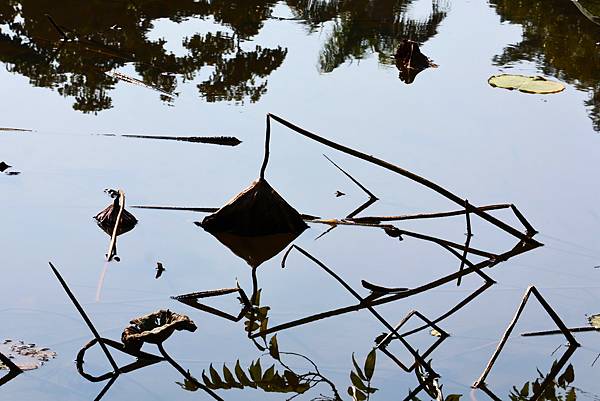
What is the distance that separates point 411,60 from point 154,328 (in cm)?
282

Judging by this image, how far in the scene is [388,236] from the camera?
278cm

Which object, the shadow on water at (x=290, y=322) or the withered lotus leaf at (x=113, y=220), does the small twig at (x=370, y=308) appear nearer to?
the shadow on water at (x=290, y=322)

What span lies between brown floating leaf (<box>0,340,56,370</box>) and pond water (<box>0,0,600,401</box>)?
0.05 feet

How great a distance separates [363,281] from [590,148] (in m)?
1.49

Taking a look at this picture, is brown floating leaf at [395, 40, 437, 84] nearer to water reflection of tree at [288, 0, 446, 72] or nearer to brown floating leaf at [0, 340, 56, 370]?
water reflection of tree at [288, 0, 446, 72]

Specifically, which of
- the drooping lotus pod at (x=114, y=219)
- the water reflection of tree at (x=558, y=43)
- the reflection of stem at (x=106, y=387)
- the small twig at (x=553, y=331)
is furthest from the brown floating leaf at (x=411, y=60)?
the reflection of stem at (x=106, y=387)

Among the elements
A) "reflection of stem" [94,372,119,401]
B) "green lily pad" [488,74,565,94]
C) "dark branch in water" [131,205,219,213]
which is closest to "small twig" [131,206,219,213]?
"dark branch in water" [131,205,219,213]

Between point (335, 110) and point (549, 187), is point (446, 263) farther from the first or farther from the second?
point (335, 110)

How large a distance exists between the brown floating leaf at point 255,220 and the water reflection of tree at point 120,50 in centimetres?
112

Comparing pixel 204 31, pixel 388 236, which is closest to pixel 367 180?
pixel 388 236

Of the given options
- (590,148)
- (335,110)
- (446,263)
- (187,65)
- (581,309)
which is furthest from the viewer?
(187,65)

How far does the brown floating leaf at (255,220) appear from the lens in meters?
2.76

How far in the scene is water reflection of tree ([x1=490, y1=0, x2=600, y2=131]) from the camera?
463cm

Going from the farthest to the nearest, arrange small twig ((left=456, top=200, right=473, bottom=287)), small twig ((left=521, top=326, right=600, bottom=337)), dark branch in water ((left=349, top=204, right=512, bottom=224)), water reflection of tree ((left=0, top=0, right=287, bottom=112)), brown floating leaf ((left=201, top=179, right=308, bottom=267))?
1. water reflection of tree ((left=0, top=0, right=287, bottom=112))
2. brown floating leaf ((left=201, top=179, right=308, bottom=267))
3. dark branch in water ((left=349, top=204, right=512, bottom=224))
4. small twig ((left=456, top=200, right=473, bottom=287))
5. small twig ((left=521, top=326, right=600, bottom=337))
